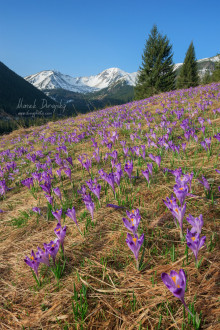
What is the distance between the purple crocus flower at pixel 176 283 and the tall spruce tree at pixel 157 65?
35.3 m

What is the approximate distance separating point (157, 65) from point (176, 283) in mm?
38069

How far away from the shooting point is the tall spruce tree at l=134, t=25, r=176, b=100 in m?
33.4

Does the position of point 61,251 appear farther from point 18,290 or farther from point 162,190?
point 162,190

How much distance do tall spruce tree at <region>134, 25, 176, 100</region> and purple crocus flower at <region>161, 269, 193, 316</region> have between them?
1388 inches

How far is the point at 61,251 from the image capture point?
5.34 feet

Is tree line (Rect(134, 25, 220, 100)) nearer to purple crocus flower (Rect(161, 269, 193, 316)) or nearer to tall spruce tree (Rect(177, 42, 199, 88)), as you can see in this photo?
tall spruce tree (Rect(177, 42, 199, 88))

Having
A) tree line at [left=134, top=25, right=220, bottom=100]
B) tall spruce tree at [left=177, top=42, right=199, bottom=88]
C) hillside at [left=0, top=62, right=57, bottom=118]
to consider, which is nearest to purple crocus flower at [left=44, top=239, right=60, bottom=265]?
tree line at [left=134, top=25, right=220, bottom=100]

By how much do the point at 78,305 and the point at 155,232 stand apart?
83 cm

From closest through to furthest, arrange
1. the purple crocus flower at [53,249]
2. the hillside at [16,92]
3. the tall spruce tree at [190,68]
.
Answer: the purple crocus flower at [53,249], the tall spruce tree at [190,68], the hillside at [16,92]

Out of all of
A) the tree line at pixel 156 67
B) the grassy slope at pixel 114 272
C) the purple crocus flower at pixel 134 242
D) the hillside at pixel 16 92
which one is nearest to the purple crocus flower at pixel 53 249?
the grassy slope at pixel 114 272

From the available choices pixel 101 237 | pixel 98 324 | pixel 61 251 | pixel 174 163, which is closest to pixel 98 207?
Result: pixel 101 237

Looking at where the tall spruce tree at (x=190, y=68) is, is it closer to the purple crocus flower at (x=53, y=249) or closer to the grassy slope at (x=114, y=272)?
the grassy slope at (x=114, y=272)

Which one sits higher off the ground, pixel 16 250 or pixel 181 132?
pixel 181 132

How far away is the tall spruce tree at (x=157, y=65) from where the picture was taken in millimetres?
33438
